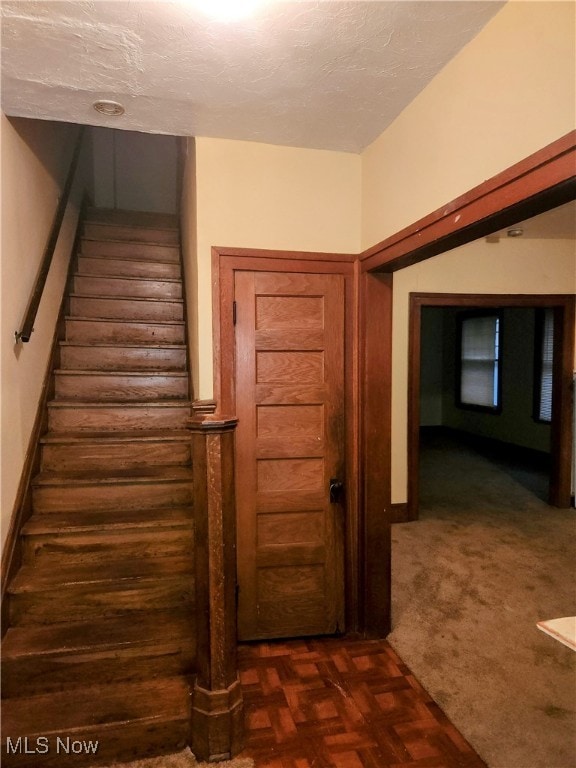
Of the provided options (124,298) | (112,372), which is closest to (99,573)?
(112,372)

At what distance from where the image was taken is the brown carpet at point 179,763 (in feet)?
5.49

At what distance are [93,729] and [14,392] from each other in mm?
1454

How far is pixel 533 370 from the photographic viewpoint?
5.89 m

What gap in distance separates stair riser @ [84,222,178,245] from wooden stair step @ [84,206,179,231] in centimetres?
16

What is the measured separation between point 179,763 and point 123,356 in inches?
90.4

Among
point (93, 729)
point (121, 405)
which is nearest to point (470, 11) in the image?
point (121, 405)

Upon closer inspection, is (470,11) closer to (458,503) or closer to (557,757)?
(557,757)

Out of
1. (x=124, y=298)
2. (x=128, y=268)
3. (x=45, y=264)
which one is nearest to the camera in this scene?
(x=45, y=264)

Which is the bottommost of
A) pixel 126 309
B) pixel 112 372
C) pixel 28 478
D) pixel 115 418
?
pixel 28 478

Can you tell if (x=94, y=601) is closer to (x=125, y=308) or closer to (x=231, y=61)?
(x=125, y=308)

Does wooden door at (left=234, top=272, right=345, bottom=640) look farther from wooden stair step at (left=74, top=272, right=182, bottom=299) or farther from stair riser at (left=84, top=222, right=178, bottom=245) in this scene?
stair riser at (left=84, top=222, right=178, bottom=245)

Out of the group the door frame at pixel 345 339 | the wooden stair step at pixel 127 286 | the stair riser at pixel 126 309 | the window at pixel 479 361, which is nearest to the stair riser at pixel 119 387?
the stair riser at pixel 126 309

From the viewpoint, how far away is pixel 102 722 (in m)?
1.73

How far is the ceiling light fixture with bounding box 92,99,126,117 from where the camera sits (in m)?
1.81
